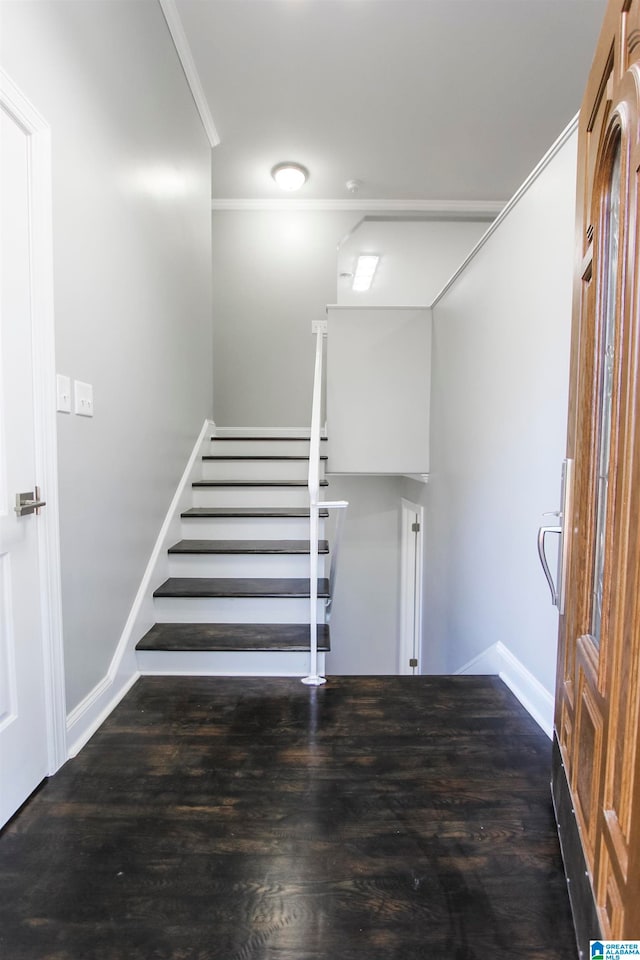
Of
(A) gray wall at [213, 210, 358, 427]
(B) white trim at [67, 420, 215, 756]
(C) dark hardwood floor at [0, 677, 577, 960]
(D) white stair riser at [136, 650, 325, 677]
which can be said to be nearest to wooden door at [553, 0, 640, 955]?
(C) dark hardwood floor at [0, 677, 577, 960]

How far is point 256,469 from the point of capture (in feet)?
11.4

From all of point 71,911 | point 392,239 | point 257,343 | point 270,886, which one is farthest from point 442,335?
point 71,911

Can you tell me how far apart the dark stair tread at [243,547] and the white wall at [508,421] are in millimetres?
865

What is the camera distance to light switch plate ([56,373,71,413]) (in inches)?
60.2

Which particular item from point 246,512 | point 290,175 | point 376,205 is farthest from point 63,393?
point 376,205

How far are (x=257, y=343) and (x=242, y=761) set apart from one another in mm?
4088

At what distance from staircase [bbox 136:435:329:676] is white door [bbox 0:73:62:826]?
743mm

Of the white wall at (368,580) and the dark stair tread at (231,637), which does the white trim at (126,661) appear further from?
the white wall at (368,580)

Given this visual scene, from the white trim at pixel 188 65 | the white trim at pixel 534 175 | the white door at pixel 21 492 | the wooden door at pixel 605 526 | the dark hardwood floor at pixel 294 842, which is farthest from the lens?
the white trim at pixel 188 65

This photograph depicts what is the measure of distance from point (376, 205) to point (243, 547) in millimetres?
3795

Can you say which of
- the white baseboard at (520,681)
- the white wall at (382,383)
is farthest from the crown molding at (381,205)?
the white baseboard at (520,681)

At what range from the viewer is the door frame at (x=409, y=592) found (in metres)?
4.21

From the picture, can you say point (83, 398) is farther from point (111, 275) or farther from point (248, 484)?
point (248, 484)

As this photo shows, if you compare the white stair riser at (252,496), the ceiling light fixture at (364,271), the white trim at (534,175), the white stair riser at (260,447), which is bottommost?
the white stair riser at (252,496)
